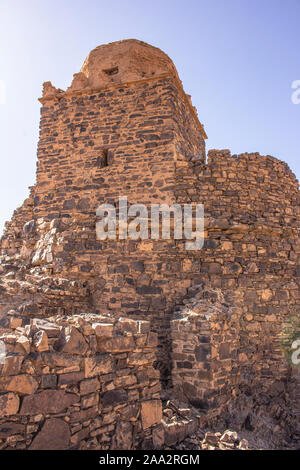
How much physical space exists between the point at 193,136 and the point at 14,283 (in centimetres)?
621

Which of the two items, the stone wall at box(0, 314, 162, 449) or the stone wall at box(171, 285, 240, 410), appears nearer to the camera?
the stone wall at box(0, 314, 162, 449)

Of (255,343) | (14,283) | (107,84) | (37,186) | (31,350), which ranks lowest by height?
(255,343)

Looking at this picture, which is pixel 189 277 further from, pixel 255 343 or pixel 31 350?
pixel 31 350

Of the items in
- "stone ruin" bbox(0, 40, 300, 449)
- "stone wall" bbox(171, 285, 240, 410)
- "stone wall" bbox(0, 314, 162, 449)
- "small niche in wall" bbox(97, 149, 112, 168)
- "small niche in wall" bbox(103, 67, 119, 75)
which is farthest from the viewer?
"small niche in wall" bbox(103, 67, 119, 75)

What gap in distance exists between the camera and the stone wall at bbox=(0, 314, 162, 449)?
120 inches

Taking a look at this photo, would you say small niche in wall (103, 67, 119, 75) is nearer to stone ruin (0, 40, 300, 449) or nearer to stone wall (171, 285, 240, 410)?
stone ruin (0, 40, 300, 449)

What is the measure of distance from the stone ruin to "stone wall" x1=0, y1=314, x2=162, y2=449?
0.02 metres

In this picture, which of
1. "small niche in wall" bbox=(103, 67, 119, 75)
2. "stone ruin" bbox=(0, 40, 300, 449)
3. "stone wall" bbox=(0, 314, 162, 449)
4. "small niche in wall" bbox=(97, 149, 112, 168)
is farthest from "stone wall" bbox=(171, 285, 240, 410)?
"small niche in wall" bbox=(103, 67, 119, 75)

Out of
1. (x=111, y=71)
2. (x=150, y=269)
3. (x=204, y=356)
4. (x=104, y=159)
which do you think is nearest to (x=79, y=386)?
(x=204, y=356)

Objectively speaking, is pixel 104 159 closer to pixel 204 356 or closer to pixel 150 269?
pixel 150 269

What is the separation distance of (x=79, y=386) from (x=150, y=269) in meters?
3.81

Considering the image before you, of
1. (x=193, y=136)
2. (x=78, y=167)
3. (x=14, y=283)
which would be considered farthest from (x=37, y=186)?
(x=193, y=136)

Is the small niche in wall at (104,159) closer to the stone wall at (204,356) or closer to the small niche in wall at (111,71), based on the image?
the small niche in wall at (111,71)

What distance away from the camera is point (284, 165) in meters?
8.13
